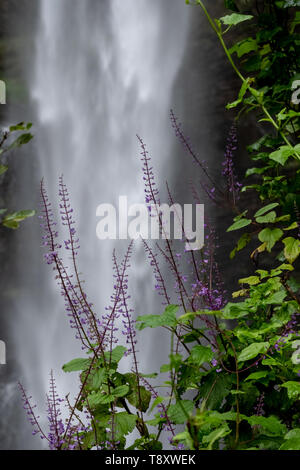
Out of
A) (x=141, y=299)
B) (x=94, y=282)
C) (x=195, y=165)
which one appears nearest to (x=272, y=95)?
(x=195, y=165)

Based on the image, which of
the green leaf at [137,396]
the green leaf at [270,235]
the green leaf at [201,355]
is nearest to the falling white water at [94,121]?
the green leaf at [270,235]

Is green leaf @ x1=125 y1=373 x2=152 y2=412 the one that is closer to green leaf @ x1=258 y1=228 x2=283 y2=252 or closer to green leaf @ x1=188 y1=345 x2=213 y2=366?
green leaf @ x1=188 y1=345 x2=213 y2=366

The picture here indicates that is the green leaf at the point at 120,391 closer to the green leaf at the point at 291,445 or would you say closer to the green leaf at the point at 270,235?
the green leaf at the point at 291,445

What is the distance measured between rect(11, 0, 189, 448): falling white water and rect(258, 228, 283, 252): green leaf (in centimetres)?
237

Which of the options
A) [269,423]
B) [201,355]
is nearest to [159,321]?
[201,355]

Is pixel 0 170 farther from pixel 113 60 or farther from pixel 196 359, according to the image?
pixel 113 60

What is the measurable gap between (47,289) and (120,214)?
3.96ft

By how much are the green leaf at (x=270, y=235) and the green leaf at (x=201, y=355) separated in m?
0.68

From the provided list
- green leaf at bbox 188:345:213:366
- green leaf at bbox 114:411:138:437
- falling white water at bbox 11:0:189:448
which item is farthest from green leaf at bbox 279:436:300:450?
falling white water at bbox 11:0:189:448

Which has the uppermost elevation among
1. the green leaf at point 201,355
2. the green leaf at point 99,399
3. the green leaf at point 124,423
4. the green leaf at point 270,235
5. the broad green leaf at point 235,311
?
the green leaf at point 270,235

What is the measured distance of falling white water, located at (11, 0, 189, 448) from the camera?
4.43 metres

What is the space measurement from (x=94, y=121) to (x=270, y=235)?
332cm

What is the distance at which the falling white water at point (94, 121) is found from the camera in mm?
4426

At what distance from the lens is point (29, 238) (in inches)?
208
